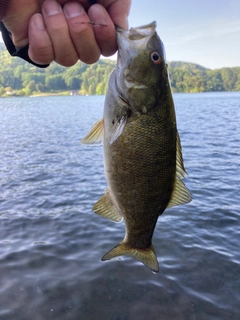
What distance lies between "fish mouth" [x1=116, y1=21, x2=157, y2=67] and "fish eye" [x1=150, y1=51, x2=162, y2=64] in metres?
0.09

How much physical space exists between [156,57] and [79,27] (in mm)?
693

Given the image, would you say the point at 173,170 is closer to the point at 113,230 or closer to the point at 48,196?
the point at 113,230

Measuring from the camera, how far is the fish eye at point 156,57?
2.61 metres

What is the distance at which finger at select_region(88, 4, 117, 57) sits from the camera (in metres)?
2.29

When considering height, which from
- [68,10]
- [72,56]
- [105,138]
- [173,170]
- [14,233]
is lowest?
[14,233]

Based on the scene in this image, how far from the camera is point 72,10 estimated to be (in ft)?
7.41

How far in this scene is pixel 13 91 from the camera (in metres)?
143

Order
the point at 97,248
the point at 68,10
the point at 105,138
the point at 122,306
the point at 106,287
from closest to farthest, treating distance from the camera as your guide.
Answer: the point at 68,10, the point at 105,138, the point at 122,306, the point at 106,287, the point at 97,248

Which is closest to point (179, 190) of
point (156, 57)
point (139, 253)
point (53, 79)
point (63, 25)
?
point (139, 253)

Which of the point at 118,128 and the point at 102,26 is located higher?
the point at 102,26

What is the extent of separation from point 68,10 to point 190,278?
6476mm

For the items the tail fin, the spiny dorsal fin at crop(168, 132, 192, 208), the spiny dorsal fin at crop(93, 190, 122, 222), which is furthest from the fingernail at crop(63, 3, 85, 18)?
the tail fin

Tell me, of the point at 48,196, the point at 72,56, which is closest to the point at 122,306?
the point at 72,56

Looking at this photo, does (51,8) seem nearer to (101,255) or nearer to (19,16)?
(19,16)
